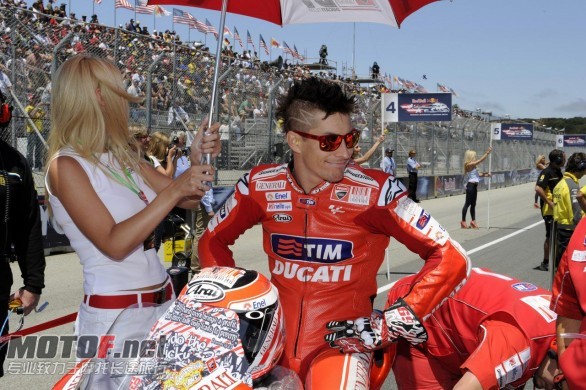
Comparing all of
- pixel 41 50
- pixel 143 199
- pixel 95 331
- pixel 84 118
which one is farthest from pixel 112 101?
pixel 41 50

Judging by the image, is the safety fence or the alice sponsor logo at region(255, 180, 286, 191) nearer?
the alice sponsor logo at region(255, 180, 286, 191)

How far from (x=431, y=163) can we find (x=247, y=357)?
2636 centimetres

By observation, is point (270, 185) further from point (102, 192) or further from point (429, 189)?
point (429, 189)

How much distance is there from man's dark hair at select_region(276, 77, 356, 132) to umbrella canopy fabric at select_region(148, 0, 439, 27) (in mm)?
786

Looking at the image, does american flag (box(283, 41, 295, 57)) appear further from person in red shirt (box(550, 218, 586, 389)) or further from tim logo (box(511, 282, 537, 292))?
person in red shirt (box(550, 218, 586, 389))

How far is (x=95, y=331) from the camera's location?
95.0 inches

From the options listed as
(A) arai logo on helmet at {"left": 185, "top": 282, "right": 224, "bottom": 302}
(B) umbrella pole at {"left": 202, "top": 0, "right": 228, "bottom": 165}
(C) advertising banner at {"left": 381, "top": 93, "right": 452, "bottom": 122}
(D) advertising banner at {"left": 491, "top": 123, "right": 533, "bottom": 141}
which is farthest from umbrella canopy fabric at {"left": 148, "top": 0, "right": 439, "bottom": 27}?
(D) advertising banner at {"left": 491, "top": 123, "right": 533, "bottom": 141}

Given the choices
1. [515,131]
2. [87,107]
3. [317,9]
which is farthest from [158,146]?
[515,131]

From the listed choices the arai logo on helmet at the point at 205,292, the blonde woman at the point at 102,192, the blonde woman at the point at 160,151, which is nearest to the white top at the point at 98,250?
the blonde woman at the point at 102,192

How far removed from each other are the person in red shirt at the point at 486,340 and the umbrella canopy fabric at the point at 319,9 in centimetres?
145

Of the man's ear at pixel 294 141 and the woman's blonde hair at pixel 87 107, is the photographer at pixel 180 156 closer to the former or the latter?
the man's ear at pixel 294 141

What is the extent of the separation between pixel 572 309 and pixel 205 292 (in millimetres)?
1624

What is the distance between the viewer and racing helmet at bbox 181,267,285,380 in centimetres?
196

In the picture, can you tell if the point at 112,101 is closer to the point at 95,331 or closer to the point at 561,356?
the point at 95,331
